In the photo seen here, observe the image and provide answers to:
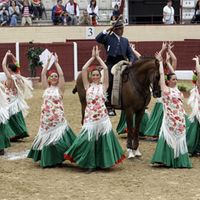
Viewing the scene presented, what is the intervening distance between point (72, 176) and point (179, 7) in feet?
67.7

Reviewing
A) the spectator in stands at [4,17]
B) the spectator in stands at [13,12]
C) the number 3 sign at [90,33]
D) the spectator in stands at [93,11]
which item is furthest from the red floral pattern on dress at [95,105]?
the spectator in stands at [93,11]

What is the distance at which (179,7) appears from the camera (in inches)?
1089

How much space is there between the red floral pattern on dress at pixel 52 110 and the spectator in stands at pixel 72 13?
16.1m

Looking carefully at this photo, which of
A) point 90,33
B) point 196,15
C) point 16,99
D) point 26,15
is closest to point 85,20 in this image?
point 90,33

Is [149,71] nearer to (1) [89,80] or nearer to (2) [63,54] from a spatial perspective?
(1) [89,80]

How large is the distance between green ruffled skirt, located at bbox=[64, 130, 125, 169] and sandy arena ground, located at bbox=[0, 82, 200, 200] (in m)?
0.13

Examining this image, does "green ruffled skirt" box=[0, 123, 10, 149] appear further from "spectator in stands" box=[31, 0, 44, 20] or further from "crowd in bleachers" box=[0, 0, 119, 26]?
"spectator in stands" box=[31, 0, 44, 20]

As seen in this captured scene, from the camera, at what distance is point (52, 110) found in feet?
27.8

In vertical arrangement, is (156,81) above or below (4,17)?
below

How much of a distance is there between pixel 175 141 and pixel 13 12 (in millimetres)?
16331

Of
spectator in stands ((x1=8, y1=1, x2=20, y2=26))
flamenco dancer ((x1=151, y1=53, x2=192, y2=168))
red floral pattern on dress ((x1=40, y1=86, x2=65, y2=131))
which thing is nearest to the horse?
flamenco dancer ((x1=151, y1=53, x2=192, y2=168))

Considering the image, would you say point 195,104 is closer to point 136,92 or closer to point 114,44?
point 136,92

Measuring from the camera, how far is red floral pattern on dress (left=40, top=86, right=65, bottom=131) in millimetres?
8477

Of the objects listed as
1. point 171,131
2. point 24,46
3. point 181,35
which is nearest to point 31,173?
point 171,131
